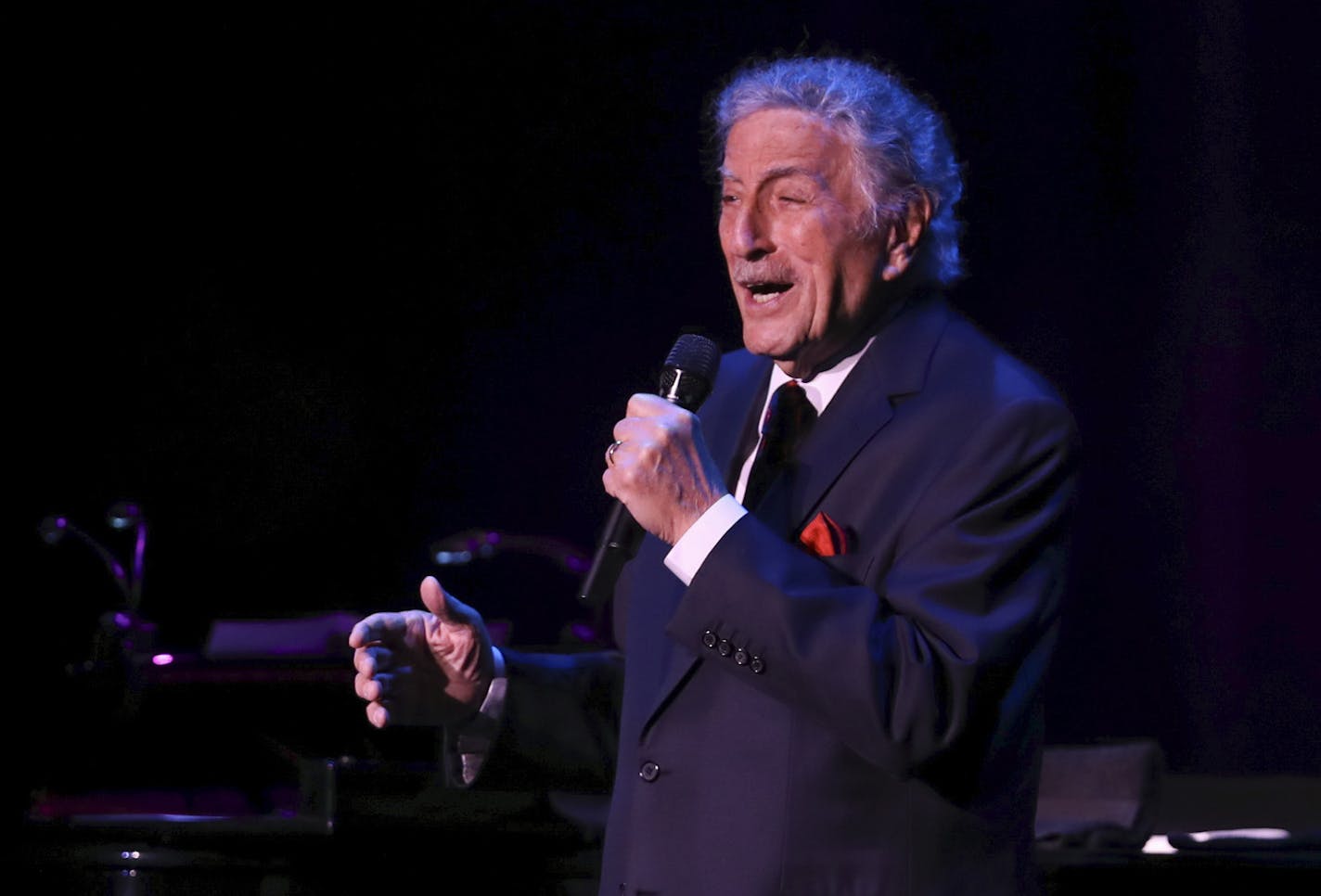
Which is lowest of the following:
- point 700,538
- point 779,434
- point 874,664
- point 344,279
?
point 874,664

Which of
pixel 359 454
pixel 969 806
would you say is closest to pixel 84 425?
pixel 359 454

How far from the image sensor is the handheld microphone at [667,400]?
1.70 metres

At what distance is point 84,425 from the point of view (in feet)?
15.9

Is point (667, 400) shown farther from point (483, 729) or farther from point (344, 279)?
point (344, 279)

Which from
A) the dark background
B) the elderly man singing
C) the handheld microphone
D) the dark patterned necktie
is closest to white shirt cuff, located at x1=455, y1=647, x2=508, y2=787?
the elderly man singing

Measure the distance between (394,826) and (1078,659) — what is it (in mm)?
1971

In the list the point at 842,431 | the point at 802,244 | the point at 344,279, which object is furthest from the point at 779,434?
the point at 344,279

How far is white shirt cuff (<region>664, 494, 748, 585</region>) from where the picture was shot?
1.50m

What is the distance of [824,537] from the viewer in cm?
159

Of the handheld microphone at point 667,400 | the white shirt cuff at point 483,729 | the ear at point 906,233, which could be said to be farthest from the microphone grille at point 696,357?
the white shirt cuff at point 483,729

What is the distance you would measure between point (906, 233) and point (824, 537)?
46 cm

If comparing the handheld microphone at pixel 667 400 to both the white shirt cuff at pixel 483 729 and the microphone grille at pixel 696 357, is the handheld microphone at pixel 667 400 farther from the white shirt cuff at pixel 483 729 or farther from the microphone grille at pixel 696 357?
the white shirt cuff at pixel 483 729

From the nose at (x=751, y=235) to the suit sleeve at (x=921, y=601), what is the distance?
0.32 metres

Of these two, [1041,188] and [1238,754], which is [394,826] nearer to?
[1238,754]
